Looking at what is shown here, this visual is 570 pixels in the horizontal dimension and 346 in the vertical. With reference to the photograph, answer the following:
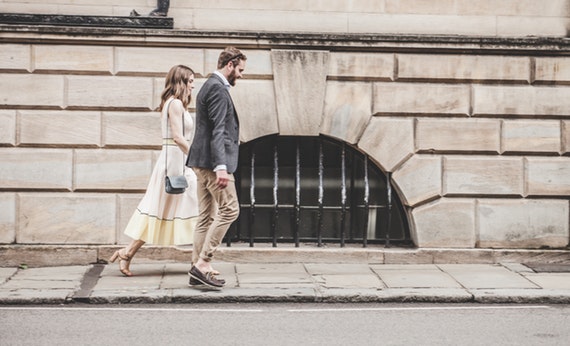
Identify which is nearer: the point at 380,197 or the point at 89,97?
the point at 89,97

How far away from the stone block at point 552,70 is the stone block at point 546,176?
906 mm

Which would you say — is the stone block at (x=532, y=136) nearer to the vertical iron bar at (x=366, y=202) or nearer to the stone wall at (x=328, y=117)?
the stone wall at (x=328, y=117)

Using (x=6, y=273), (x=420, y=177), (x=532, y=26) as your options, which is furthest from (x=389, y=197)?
(x=6, y=273)

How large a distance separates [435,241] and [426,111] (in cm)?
148

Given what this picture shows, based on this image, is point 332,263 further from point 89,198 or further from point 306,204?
point 89,198

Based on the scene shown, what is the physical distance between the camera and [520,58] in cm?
1112

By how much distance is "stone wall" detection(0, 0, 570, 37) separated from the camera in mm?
10898

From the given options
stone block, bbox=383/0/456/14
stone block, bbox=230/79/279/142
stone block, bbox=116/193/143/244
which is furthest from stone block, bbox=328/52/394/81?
stone block, bbox=116/193/143/244

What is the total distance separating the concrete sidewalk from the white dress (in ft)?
1.39

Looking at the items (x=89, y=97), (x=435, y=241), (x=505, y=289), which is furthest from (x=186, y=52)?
(x=505, y=289)

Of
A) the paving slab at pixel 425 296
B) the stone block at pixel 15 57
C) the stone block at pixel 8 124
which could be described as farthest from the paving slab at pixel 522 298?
the stone block at pixel 15 57

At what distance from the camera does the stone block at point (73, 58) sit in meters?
10.6

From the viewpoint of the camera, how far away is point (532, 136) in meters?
11.1

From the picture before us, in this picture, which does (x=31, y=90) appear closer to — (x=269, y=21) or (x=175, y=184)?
(x=175, y=184)
